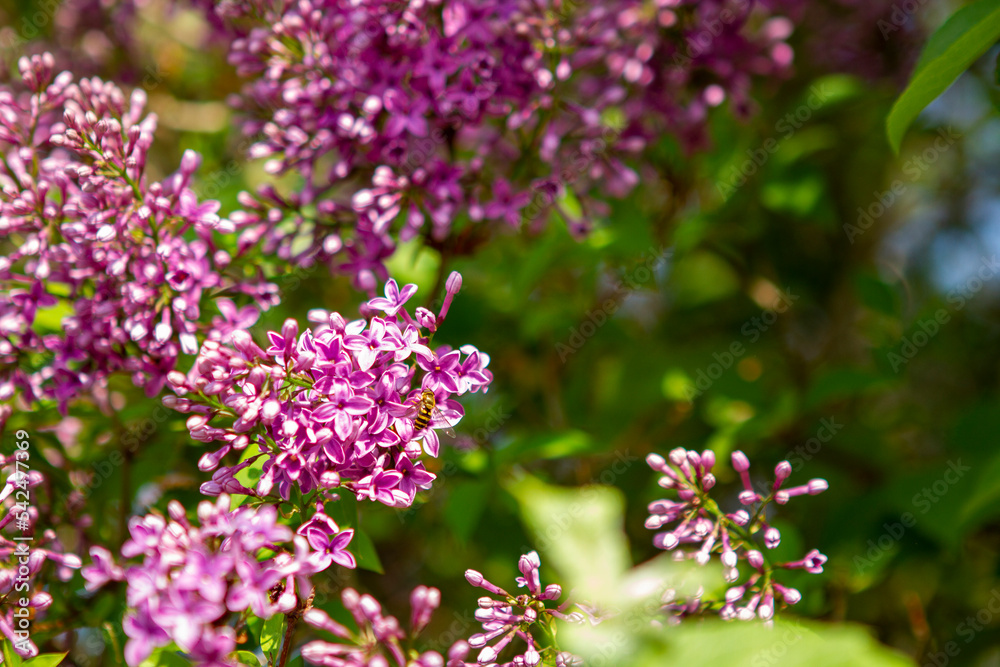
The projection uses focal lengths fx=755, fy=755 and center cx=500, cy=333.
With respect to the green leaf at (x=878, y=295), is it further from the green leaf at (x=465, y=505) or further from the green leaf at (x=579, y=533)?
the green leaf at (x=465, y=505)

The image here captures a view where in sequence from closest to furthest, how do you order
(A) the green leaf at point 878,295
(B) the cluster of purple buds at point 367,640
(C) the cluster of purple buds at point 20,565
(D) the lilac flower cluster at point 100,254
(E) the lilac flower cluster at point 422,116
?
(B) the cluster of purple buds at point 367,640, (C) the cluster of purple buds at point 20,565, (D) the lilac flower cluster at point 100,254, (E) the lilac flower cluster at point 422,116, (A) the green leaf at point 878,295

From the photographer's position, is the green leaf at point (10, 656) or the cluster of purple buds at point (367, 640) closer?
the cluster of purple buds at point (367, 640)

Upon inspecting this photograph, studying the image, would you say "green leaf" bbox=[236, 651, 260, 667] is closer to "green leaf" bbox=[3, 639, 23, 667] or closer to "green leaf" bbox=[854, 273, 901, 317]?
"green leaf" bbox=[3, 639, 23, 667]

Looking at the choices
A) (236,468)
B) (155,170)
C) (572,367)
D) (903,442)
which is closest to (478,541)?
(572,367)

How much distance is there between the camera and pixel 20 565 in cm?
118

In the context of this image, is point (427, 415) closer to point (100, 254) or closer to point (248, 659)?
point (248, 659)

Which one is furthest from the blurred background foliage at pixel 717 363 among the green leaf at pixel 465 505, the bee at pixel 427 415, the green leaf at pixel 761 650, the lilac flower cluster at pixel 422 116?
the green leaf at pixel 761 650

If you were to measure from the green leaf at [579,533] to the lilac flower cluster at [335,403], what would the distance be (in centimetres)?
33

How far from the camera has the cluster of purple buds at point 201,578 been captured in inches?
31.8

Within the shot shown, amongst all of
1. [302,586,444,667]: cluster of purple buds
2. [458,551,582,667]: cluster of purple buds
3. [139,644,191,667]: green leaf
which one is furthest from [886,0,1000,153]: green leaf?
[139,644,191,667]: green leaf

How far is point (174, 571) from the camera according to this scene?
942 millimetres

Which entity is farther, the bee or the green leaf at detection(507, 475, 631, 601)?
the green leaf at detection(507, 475, 631, 601)

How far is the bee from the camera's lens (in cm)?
108

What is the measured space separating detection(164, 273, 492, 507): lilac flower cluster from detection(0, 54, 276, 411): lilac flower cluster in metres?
0.21
